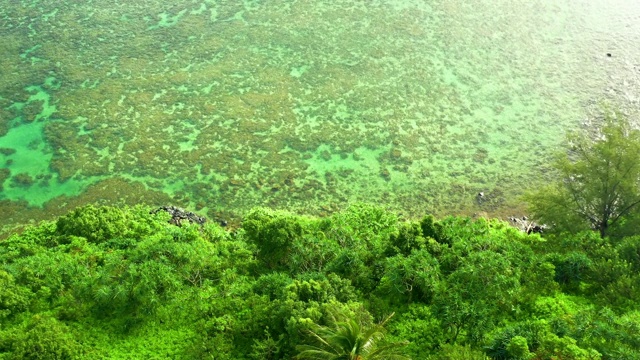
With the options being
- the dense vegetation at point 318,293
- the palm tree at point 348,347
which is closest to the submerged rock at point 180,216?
the dense vegetation at point 318,293

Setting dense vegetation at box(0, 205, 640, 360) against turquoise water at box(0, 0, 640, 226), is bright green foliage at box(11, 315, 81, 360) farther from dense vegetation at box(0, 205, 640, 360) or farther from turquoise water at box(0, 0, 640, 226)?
turquoise water at box(0, 0, 640, 226)

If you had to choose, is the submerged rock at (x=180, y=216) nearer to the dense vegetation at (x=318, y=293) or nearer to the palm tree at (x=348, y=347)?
the dense vegetation at (x=318, y=293)

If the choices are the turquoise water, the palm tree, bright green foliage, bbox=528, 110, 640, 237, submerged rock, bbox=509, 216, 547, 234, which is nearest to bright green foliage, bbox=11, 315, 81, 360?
the palm tree

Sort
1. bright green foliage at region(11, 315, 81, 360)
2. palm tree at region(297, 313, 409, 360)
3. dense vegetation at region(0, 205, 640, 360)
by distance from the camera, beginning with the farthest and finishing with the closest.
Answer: bright green foliage at region(11, 315, 81, 360) < dense vegetation at region(0, 205, 640, 360) < palm tree at region(297, 313, 409, 360)

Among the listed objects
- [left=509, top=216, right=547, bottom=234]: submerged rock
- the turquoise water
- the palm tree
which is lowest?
[left=509, top=216, right=547, bottom=234]: submerged rock

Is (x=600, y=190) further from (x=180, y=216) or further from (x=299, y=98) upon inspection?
(x=180, y=216)

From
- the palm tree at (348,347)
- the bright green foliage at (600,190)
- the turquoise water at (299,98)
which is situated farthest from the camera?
the turquoise water at (299,98)

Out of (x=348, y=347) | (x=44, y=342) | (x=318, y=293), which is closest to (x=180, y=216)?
(x=44, y=342)

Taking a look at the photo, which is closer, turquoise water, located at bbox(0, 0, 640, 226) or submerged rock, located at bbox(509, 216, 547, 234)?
submerged rock, located at bbox(509, 216, 547, 234)
